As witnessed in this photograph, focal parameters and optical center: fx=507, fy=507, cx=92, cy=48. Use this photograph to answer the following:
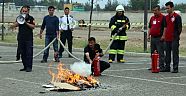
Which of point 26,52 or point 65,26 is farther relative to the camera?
point 65,26

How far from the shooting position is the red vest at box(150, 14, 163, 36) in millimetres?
14648

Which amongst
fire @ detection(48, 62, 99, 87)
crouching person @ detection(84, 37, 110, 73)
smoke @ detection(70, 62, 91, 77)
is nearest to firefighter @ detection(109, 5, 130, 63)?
crouching person @ detection(84, 37, 110, 73)

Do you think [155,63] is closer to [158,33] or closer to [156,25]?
[158,33]

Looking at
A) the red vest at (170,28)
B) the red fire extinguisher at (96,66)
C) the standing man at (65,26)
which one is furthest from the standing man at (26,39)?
the standing man at (65,26)

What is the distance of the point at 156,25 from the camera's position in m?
14.7

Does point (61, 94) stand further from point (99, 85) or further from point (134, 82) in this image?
point (134, 82)

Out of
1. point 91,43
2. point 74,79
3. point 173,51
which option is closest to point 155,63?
point 173,51

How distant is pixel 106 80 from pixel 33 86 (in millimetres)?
2000

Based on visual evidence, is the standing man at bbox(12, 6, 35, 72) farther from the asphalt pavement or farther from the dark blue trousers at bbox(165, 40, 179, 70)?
the dark blue trousers at bbox(165, 40, 179, 70)

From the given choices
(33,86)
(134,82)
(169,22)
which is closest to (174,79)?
(134,82)

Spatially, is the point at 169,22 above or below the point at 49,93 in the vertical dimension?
above

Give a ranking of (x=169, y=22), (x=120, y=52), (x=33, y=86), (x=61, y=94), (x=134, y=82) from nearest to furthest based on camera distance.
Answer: (x=61, y=94)
(x=33, y=86)
(x=134, y=82)
(x=169, y=22)
(x=120, y=52)

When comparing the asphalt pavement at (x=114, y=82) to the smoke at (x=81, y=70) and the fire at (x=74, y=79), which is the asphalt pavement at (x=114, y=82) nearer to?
the fire at (x=74, y=79)

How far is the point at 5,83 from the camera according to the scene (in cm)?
1134
